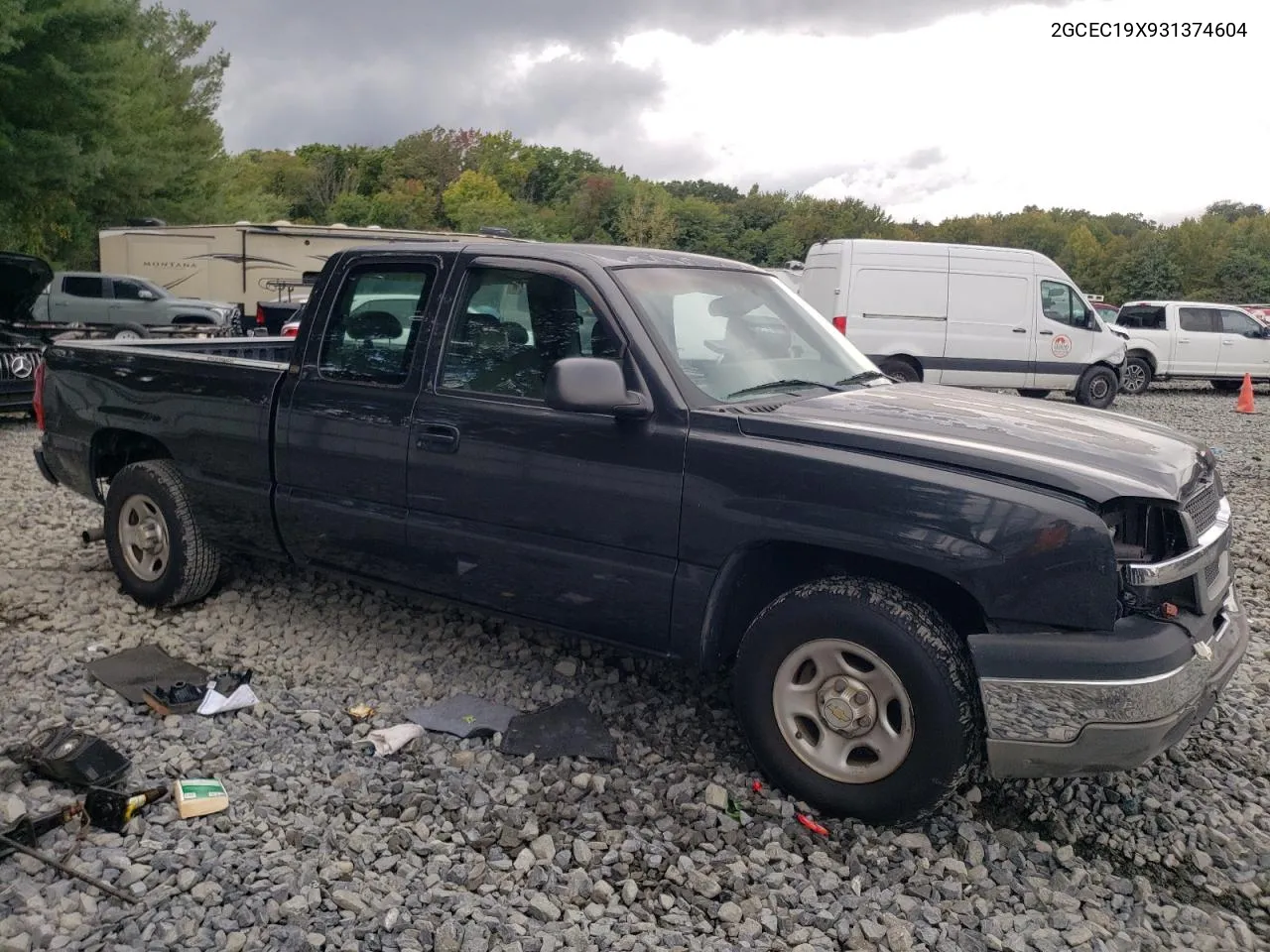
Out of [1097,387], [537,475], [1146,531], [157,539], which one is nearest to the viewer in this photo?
[1146,531]

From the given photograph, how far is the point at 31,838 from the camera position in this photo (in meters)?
3.19

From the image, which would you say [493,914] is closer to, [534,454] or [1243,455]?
[534,454]

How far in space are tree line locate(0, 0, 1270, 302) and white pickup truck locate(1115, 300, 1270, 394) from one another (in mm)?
20664

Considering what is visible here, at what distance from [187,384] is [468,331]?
167 centimetres

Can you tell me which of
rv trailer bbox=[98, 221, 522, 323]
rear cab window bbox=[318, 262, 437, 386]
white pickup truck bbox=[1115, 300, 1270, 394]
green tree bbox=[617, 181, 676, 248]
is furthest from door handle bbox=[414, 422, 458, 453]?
green tree bbox=[617, 181, 676, 248]

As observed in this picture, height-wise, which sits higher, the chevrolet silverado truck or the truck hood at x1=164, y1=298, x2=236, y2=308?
the truck hood at x1=164, y1=298, x2=236, y2=308

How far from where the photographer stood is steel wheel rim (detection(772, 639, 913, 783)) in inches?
132

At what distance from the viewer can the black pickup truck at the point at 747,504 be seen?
3.12 m

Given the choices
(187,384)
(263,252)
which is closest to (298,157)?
(263,252)

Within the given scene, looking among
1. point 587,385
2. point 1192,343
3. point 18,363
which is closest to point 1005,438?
point 587,385

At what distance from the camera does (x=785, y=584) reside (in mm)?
3764

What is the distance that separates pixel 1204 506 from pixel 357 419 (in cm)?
323

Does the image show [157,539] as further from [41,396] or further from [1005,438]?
[1005,438]

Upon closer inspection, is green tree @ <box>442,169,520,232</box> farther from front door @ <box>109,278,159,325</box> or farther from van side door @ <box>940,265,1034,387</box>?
van side door @ <box>940,265,1034,387</box>
